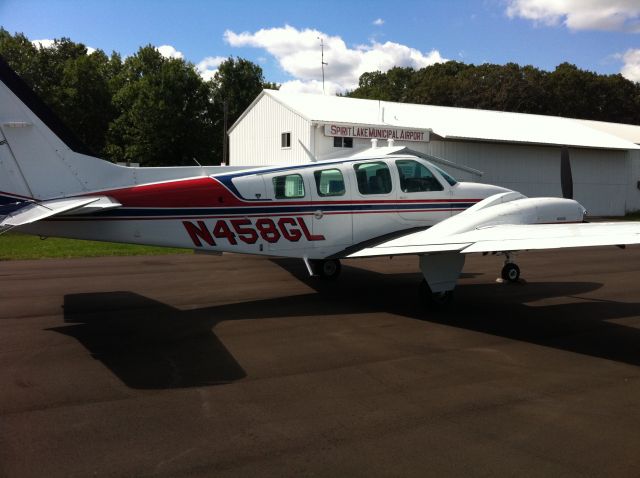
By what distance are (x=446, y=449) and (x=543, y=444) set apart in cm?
81

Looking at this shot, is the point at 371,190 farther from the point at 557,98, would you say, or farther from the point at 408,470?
the point at 557,98

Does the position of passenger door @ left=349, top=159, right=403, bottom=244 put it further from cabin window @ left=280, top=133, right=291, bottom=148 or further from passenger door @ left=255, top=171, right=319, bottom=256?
cabin window @ left=280, top=133, right=291, bottom=148

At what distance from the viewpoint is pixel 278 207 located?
→ 9016mm

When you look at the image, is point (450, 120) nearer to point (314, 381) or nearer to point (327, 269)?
point (327, 269)

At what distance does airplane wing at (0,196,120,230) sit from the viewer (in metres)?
6.85

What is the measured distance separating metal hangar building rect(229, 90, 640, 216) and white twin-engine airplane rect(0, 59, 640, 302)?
42.1ft

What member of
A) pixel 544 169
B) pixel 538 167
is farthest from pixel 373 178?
pixel 544 169

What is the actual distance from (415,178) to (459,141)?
1944 centimetres

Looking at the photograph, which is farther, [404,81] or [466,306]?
[404,81]

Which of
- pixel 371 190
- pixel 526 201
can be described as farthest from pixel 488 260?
pixel 371 190

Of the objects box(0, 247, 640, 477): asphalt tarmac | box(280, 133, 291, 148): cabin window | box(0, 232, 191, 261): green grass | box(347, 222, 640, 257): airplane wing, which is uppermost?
box(280, 133, 291, 148): cabin window

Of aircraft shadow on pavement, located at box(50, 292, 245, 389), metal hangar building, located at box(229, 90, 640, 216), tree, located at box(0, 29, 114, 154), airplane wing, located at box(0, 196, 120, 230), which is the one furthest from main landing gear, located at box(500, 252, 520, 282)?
tree, located at box(0, 29, 114, 154)

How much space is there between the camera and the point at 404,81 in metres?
96.8

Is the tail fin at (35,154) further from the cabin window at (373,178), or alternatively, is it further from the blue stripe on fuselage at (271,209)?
the cabin window at (373,178)
